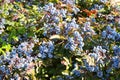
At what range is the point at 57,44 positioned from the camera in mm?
4301

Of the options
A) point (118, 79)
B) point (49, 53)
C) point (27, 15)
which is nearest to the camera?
point (118, 79)

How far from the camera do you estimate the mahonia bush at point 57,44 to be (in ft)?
13.1

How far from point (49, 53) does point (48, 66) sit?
0.58 ft

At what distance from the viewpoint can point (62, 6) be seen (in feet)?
16.6

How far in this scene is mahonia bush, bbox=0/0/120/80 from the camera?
13.1 feet

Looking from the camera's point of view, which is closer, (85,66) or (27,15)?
(85,66)

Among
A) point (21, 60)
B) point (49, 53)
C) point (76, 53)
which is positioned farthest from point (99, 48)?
point (21, 60)

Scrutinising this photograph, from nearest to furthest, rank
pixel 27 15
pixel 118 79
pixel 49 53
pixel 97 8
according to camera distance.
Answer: pixel 118 79 → pixel 49 53 → pixel 27 15 → pixel 97 8

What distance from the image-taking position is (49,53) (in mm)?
4230

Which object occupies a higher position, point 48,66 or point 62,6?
point 62,6

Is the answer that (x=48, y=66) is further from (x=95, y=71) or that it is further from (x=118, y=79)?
(x=118, y=79)

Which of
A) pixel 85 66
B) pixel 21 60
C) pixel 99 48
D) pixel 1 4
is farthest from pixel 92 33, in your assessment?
pixel 1 4

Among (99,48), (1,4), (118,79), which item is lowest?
(118,79)

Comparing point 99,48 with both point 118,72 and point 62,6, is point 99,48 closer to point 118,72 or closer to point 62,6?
point 118,72
